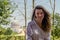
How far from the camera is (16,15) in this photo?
125 inches

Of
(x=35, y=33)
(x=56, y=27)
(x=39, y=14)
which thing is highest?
(x=39, y=14)

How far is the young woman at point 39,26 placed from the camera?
1.30 metres

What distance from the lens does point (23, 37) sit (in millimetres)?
3383

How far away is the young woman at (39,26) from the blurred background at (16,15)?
5.74ft

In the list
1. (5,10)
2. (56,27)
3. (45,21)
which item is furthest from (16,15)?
(45,21)

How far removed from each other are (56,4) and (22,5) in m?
0.64

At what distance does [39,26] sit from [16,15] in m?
1.84

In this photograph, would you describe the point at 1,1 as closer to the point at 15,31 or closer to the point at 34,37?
the point at 15,31

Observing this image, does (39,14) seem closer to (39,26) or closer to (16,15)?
(39,26)

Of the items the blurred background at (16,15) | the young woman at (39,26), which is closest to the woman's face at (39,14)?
the young woman at (39,26)

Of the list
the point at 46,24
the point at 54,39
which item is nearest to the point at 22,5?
the point at 54,39

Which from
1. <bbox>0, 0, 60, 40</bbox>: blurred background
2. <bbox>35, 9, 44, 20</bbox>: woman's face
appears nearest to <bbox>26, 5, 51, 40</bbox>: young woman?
<bbox>35, 9, 44, 20</bbox>: woman's face

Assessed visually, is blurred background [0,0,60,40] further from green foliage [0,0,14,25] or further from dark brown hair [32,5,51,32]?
dark brown hair [32,5,51,32]

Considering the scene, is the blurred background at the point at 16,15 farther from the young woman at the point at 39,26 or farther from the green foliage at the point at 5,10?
the young woman at the point at 39,26
